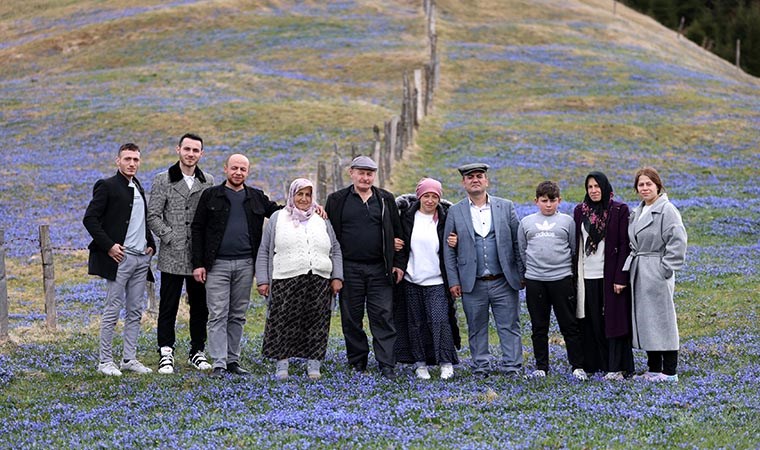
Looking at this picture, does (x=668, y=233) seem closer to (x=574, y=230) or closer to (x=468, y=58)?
(x=574, y=230)

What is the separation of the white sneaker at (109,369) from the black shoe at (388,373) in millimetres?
3121

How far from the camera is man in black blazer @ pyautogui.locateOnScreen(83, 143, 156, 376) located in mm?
10828

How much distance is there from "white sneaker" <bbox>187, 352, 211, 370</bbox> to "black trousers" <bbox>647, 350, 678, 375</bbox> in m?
5.33

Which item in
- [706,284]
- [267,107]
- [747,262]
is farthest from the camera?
[267,107]

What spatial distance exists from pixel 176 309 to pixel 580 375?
5014 mm

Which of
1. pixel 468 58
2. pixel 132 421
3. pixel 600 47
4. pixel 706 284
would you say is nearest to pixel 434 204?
pixel 132 421

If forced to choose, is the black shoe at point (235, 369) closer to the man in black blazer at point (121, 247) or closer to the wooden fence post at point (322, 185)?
the man in black blazer at point (121, 247)

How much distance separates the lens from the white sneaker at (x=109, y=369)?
10820 millimetres

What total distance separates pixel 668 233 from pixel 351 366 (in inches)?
162

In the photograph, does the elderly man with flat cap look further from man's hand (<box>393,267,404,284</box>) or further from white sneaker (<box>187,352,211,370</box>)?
white sneaker (<box>187,352,211,370</box>)

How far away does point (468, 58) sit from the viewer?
54.1 metres

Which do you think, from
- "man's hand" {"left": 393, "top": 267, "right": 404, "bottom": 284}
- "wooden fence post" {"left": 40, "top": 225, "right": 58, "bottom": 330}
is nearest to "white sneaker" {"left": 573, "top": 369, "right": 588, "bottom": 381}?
"man's hand" {"left": 393, "top": 267, "right": 404, "bottom": 284}

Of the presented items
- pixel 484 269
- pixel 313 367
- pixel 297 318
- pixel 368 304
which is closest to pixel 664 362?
pixel 484 269

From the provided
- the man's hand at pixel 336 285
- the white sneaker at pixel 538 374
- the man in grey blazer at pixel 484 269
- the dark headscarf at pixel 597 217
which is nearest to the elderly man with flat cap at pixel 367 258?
the man's hand at pixel 336 285
